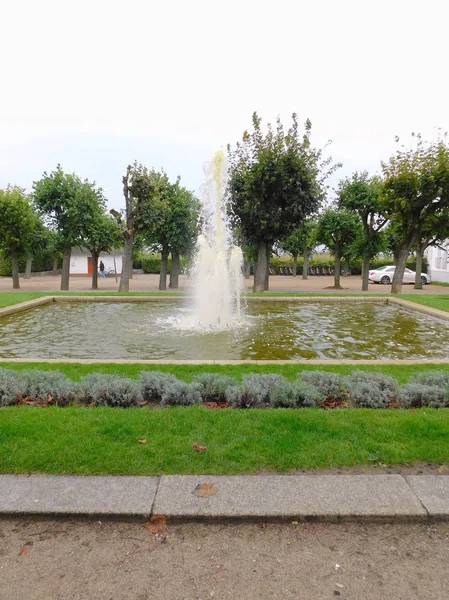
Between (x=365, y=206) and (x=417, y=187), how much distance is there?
6229 millimetres

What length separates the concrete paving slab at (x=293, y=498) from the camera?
2652 millimetres

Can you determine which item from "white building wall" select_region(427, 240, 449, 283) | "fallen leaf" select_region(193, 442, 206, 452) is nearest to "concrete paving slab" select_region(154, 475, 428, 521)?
"fallen leaf" select_region(193, 442, 206, 452)

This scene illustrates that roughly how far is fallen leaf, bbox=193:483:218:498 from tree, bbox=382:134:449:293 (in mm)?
18626

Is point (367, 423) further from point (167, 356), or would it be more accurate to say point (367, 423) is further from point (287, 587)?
point (167, 356)

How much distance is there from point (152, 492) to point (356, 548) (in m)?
1.30

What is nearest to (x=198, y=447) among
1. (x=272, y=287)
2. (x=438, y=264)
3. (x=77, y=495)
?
(x=77, y=495)

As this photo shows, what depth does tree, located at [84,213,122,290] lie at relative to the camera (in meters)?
24.7

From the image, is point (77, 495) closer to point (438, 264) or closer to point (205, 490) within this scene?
point (205, 490)

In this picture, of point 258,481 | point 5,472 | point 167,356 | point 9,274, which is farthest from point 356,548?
point 9,274

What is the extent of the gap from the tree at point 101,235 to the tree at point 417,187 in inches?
617

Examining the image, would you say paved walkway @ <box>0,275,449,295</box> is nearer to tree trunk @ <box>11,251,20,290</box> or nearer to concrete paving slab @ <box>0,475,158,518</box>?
tree trunk @ <box>11,251,20,290</box>

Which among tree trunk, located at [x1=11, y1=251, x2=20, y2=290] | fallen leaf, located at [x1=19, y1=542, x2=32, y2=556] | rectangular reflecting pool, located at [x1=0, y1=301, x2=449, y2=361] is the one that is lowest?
fallen leaf, located at [x1=19, y1=542, x2=32, y2=556]

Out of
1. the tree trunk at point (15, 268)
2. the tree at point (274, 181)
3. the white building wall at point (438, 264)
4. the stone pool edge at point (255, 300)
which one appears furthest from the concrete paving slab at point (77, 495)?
the white building wall at point (438, 264)

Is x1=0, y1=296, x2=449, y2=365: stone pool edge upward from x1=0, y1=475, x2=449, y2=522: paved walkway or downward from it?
upward
